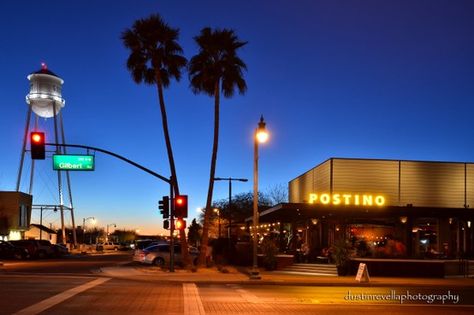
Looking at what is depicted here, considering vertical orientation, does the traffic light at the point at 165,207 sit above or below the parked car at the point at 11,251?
above

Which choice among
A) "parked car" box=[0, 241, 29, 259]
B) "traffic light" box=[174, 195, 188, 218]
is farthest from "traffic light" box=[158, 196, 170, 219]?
"parked car" box=[0, 241, 29, 259]

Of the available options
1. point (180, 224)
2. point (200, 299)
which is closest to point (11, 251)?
point (180, 224)

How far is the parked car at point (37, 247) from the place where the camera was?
55875mm

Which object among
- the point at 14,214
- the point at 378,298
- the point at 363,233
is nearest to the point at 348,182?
the point at 363,233

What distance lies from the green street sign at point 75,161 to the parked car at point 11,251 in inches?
1033

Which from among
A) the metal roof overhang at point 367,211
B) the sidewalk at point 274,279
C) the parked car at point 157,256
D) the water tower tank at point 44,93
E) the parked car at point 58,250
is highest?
the water tower tank at point 44,93

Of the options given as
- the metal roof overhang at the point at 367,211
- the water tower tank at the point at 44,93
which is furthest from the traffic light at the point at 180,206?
the water tower tank at the point at 44,93

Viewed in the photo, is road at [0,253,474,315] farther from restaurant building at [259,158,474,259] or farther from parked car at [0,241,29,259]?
parked car at [0,241,29,259]

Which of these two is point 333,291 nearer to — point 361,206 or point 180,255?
point 361,206

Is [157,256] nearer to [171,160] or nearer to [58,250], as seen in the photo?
[171,160]

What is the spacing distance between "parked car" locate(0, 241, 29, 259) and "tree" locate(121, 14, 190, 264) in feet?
77.0

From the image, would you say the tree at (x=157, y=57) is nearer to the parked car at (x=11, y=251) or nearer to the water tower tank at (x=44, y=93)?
the parked car at (x=11, y=251)

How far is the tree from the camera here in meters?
36.6

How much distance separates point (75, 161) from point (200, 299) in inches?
552
